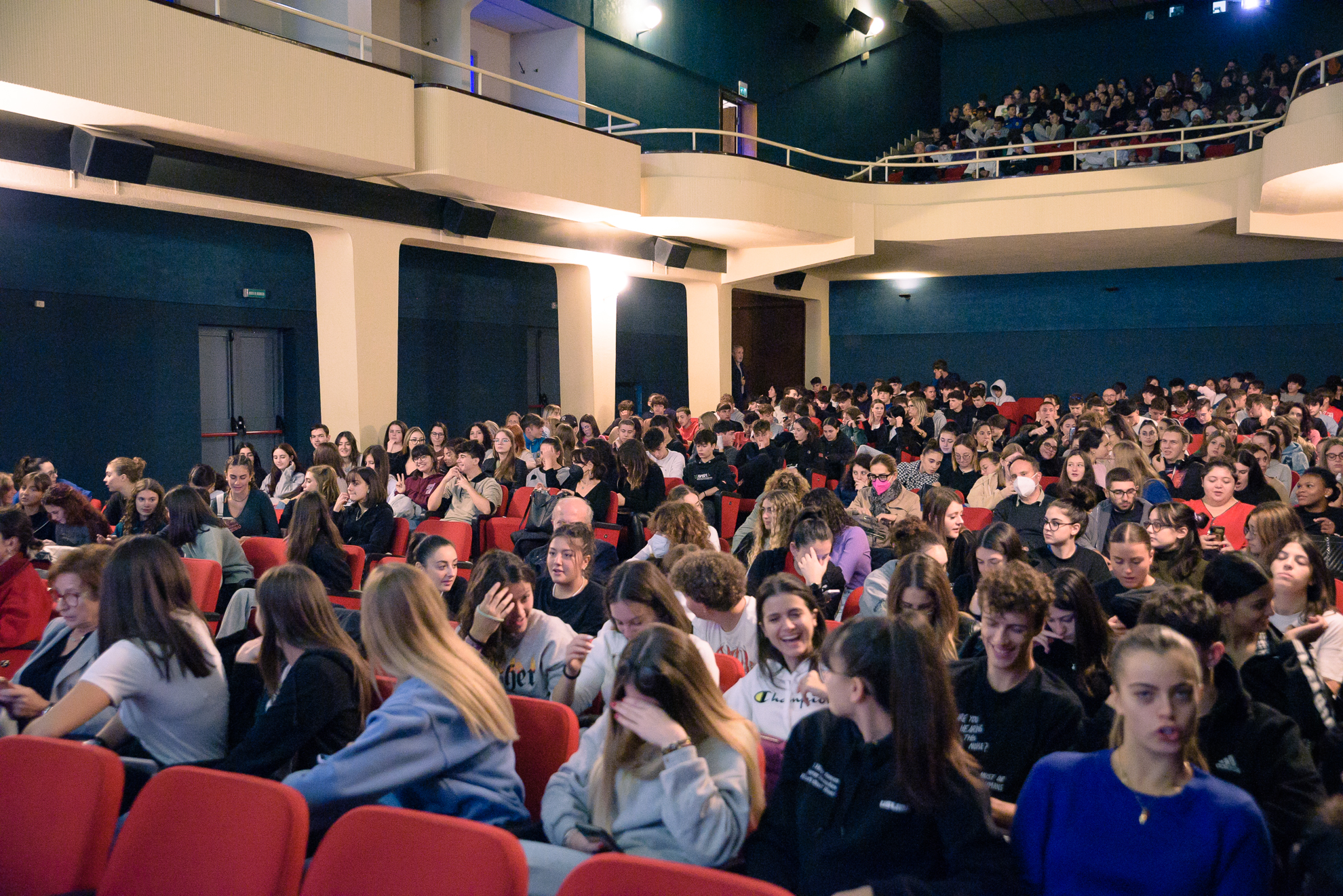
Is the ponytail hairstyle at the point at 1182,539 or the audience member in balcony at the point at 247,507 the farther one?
the audience member in balcony at the point at 247,507

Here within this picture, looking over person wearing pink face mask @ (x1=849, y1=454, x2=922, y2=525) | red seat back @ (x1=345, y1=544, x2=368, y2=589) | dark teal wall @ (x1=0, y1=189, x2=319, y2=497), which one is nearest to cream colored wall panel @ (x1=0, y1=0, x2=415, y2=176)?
dark teal wall @ (x1=0, y1=189, x2=319, y2=497)

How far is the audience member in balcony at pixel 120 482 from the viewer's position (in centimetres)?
654

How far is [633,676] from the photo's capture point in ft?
7.41

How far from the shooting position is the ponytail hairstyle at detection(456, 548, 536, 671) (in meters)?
3.49

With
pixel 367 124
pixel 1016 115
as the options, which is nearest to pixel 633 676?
pixel 367 124

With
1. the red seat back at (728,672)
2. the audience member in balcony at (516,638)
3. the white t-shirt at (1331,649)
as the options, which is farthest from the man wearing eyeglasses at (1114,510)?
the audience member in balcony at (516,638)

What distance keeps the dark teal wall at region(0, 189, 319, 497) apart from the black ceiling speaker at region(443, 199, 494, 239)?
6.63ft

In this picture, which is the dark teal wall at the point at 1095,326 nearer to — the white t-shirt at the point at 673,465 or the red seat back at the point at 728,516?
the white t-shirt at the point at 673,465

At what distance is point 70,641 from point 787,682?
2.42 m

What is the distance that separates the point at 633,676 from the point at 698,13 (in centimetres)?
1551

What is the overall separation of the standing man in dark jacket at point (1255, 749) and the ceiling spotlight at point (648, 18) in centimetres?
1407

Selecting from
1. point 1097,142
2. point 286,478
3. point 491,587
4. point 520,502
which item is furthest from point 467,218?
point 1097,142

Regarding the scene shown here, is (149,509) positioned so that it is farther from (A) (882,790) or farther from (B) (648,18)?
(B) (648,18)

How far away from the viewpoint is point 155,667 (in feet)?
9.74
